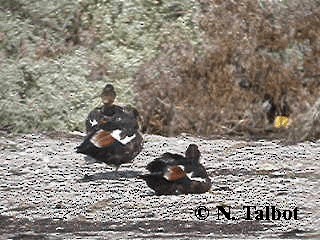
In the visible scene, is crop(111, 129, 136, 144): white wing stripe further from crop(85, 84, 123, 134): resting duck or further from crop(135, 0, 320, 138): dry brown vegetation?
crop(135, 0, 320, 138): dry brown vegetation

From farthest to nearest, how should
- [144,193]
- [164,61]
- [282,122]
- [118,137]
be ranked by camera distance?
[164,61]
[282,122]
[118,137]
[144,193]

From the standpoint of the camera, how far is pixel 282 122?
6977mm

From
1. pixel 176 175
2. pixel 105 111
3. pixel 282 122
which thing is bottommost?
pixel 282 122

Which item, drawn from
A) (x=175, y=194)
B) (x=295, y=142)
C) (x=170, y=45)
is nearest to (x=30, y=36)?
(x=170, y=45)

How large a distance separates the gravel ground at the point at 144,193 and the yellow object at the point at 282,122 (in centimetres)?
35

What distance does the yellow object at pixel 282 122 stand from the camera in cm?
695

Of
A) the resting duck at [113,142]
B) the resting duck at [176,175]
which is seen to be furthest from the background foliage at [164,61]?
the resting duck at [176,175]

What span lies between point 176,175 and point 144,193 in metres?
0.32

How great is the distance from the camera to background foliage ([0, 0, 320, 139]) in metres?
7.05

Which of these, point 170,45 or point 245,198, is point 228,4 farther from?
point 245,198

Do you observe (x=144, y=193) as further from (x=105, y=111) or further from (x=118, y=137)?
(x=105, y=111)

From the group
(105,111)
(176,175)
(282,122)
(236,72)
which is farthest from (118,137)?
(236,72)

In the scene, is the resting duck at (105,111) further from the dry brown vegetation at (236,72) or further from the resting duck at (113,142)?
the dry brown vegetation at (236,72)

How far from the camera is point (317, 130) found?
659 cm
